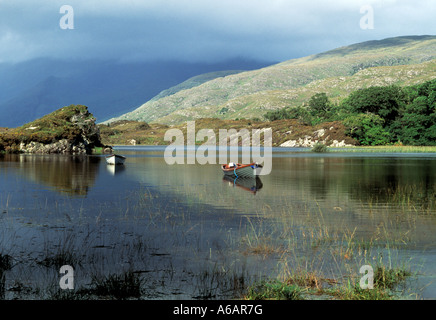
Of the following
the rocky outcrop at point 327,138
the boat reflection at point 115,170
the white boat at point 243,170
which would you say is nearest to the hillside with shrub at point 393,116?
the rocky outcrop at point 327,138

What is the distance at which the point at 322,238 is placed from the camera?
60.7 feet

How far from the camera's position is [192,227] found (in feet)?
69.6

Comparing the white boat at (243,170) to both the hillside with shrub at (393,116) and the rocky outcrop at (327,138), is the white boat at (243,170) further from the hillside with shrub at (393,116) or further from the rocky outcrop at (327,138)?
the rocky outcrop at (327,138)

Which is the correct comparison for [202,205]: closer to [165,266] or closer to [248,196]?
[248,196]

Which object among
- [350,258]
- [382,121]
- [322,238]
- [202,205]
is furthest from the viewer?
[382,121]

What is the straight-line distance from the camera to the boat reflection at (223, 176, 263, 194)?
39.7 metres

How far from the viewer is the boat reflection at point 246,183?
130ft

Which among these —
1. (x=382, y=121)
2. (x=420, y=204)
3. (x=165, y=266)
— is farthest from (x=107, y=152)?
(x=165, y=266)

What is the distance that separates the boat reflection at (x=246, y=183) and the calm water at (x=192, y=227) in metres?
0.33

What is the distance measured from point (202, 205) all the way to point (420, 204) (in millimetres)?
15415

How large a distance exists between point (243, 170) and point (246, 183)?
4.00 metres

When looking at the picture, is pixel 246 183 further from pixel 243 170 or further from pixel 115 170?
pixel 115 170

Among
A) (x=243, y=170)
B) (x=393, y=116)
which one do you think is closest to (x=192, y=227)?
(x=243, y=170)

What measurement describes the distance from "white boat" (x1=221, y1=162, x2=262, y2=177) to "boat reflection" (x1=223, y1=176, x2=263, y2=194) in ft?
1.72
